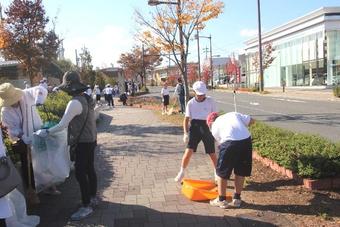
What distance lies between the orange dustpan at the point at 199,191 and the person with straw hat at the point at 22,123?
6.81ft

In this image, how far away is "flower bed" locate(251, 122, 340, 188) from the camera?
22.3 ft

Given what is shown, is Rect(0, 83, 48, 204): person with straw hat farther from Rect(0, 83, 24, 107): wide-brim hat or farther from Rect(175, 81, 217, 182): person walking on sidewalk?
Rect(175, 81, 217, 182): person walking on sidewalk

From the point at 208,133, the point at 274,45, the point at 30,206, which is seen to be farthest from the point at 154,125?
the point at 274,45

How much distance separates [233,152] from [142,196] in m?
1.60

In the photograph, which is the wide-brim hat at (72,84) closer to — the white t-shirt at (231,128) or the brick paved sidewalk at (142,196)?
the brick paved sidewalk at (142,196)

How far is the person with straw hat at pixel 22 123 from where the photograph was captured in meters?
6.34

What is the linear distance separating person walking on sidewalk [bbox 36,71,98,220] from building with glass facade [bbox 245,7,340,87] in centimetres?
4487

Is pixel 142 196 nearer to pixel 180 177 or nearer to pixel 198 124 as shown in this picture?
pixel 180 177

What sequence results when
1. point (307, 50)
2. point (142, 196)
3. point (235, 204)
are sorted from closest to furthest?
point (235, 204)
point (142, 196)
point (307, 50)

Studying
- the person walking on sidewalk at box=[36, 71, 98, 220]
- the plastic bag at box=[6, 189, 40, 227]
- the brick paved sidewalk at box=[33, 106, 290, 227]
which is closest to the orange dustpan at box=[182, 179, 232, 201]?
the brick paved sidewalk at box=[33, 106, 290, 227]

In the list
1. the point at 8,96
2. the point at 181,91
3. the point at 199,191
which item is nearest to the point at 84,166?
the point at 8,96

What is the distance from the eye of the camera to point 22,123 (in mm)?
6547

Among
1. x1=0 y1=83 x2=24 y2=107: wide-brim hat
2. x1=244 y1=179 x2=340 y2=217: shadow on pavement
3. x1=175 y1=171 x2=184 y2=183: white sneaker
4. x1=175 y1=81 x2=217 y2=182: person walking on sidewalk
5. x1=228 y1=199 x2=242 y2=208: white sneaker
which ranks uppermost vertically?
x1=0 y1=83 x2=24 y2=107: wide-brim hat

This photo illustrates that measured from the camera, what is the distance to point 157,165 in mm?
9133
